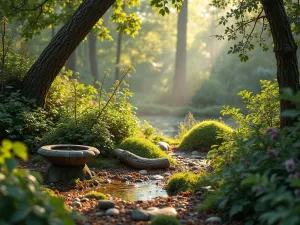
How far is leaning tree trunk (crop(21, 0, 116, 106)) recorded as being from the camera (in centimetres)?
932

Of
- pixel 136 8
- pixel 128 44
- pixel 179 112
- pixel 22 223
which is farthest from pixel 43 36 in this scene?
pixel 22 223

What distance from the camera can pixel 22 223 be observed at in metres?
2.93

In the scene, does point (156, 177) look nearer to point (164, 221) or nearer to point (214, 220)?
point (214, 220)

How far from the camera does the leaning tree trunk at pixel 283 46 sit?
19.8 ft

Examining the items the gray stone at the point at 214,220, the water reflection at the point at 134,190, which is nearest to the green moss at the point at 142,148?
the water reflection at the point at 134,190

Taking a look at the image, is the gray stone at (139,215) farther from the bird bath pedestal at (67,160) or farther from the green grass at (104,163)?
the green grass at (104,163)

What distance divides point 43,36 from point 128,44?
7264 millimetres

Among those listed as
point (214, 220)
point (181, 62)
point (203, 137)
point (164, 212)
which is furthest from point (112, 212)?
point (181, 62)

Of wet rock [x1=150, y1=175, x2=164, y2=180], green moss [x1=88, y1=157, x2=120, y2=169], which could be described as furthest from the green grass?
wet rock [x1=150, y1=175, x2=164, y2=180]

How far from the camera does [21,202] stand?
2732mm

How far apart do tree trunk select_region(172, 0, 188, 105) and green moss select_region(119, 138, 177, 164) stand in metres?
19.2

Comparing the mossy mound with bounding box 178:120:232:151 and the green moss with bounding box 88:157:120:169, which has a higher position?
the mossy mound with bounding box 178:120:232:151

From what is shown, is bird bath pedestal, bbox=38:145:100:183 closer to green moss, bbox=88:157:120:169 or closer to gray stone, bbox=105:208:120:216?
green moss, bbox=88:157:120:169

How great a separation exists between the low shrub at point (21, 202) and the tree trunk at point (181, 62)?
25.0 m
